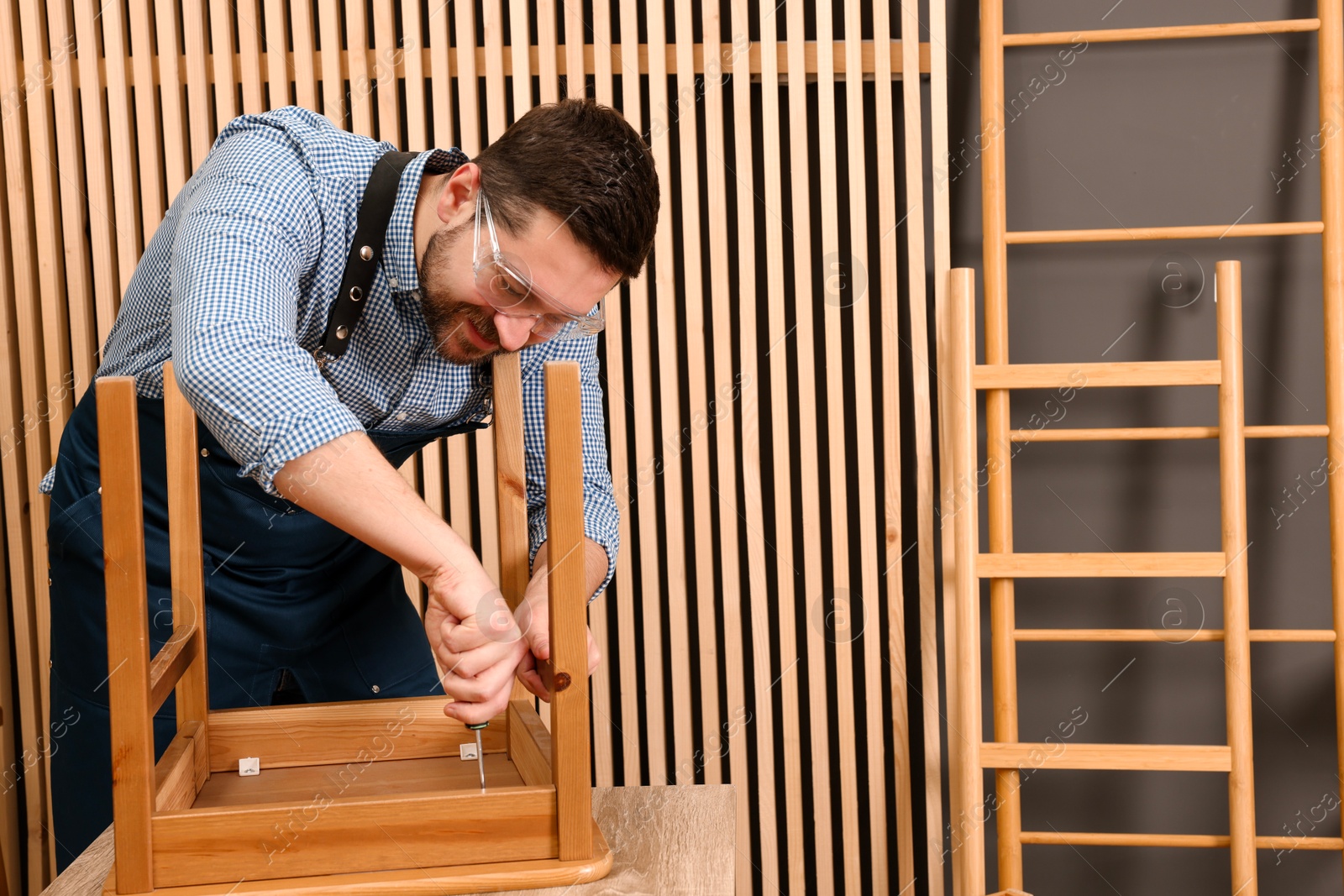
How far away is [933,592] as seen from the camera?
220cm

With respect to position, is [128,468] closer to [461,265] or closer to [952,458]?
[461,265]

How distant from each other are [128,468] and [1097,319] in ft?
6.69

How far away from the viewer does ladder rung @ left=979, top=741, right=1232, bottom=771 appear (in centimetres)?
199

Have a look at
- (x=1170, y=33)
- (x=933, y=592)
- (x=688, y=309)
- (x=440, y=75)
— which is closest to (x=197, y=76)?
(x=440, y=75)

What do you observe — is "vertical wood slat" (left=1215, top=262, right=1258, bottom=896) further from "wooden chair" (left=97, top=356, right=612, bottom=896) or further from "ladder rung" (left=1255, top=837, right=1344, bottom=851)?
"wooden chair" (left=97, top=356, right=612, bottom=896)

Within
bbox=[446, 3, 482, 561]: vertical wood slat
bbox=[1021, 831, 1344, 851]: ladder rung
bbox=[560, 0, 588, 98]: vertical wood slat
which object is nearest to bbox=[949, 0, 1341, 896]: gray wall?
bbox=[1021, 831, 1344, 851]: ladder rung

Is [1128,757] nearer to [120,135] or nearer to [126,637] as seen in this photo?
[126,637]

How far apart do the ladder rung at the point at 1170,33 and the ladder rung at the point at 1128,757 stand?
1431mm

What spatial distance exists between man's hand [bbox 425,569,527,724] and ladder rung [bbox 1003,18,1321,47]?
176 centimetres

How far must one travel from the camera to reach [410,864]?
3.00 ft

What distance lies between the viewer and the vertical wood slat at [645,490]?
218 centimetres

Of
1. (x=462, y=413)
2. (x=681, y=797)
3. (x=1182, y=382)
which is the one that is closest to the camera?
(x=681, y=797)

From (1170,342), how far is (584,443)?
1.48 meters

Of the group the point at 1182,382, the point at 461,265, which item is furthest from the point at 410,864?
the point at 1182,382
